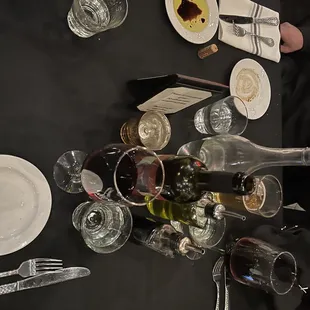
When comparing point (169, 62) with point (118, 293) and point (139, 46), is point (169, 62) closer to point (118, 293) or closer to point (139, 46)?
point (139, 46)

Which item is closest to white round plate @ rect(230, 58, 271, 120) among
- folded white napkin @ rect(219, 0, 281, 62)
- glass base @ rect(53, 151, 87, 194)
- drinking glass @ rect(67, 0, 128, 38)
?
folded white napkin @ rect(219, 0, 281, 62)

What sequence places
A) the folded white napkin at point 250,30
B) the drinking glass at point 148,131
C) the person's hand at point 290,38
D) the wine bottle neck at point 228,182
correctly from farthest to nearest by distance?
the person's hand at point 290,38 → the folded white napkin at point 250,30 → the drinking glass at point 148,131 → the wine bottle neck at point 228,182

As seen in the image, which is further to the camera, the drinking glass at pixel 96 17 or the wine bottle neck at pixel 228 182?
the drinking glass at pixel 96 17

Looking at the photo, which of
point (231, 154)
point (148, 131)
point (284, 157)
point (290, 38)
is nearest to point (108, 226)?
point (148, 131)

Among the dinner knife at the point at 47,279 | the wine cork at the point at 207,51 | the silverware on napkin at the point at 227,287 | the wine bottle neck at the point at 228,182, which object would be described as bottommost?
the silverware on napkin at the point at 227,287

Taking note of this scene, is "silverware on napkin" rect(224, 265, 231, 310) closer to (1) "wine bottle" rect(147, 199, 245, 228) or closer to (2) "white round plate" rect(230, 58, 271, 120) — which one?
(1) "wine bottle" rect(147, 199, 245, 228)

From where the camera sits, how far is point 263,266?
1161 mm

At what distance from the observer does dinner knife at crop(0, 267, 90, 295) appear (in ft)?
2.98

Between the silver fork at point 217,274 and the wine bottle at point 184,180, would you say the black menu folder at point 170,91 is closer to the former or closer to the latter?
the wine bottle at point 184,180

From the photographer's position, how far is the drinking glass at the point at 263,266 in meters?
1.16

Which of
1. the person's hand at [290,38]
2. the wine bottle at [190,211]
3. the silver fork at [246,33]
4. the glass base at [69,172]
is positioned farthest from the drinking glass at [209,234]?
the person's hand at [290,38]

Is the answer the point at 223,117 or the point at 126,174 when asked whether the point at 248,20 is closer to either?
the point at 223,117

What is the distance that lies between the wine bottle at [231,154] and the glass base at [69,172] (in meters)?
0.28

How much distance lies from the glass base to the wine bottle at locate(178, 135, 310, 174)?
0.91 feet
